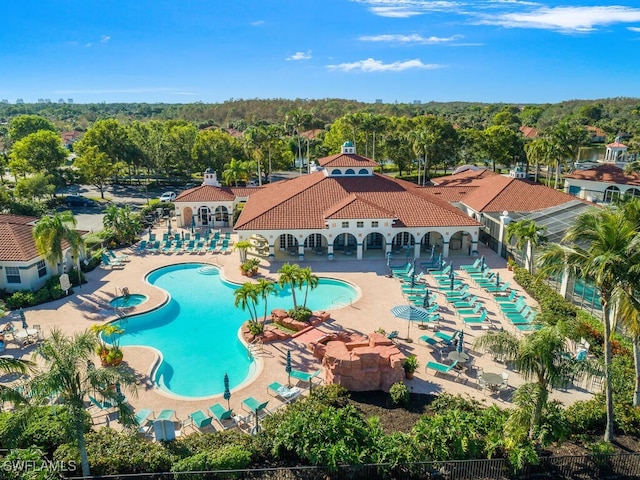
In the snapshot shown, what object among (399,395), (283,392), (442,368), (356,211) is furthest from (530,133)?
(283,392)

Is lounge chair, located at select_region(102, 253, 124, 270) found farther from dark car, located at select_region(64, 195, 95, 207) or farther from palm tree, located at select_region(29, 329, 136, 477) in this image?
dark car, located at select_region(64, 195, 95, 207)

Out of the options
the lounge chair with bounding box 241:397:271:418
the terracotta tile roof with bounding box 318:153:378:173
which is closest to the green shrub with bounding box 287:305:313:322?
the lounge chair with bounding box 241:397:271:418

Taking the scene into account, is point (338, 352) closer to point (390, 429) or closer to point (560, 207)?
point (390, 429)

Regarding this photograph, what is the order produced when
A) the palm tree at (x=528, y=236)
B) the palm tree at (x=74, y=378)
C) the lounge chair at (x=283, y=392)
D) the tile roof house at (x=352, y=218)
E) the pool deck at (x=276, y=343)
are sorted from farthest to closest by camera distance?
1. the tile roof house at (x=352, y=218)
2. the palm tree at (x=528, y=236)
3. the pool deck at (x=276, y=343)
4. the lounge chair at (x=283, y=392)
5. the palm tree at (x=74, y=378)

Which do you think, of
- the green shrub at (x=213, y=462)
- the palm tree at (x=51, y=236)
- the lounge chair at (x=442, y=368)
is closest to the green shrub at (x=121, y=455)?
the green shrub at (x=213, y=462)

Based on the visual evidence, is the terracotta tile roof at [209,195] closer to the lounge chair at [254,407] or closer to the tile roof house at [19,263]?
the tile roof house at [19,263]

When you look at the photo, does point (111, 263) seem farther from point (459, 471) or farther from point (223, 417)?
point (459, 471)
